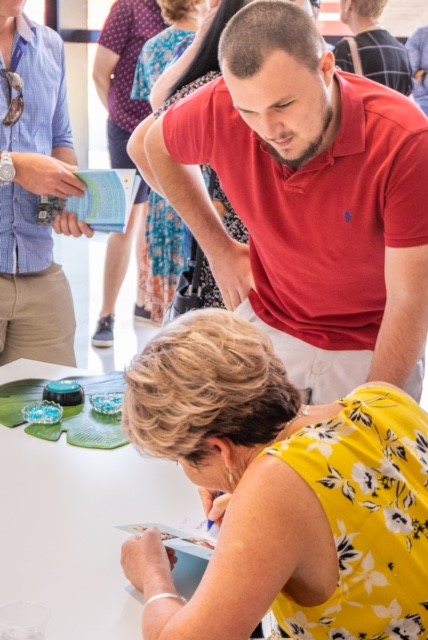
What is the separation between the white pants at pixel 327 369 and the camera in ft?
7.29

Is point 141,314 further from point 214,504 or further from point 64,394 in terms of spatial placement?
point 214,504

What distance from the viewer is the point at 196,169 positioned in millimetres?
2553

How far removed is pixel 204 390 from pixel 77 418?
90 cm

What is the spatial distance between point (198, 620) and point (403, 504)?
354 millimetres

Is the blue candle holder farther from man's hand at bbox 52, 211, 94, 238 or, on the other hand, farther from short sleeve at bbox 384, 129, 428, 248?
short sleeve at bbox 384, 129, 428, 248

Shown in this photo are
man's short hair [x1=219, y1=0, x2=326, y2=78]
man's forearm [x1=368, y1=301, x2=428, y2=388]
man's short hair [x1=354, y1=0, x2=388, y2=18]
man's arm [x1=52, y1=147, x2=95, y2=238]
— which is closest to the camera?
man's short hair [x1=219, y1=0, x2=326, y2=78]

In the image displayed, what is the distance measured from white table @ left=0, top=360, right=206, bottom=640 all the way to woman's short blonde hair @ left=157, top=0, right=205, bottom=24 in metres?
2.58

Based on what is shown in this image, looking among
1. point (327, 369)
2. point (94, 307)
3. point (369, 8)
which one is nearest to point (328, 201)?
point (327, 369)

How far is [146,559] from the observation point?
1.53 meters

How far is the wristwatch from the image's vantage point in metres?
2.57

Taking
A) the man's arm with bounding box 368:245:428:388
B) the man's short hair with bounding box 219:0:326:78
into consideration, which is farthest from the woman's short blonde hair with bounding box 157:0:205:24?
the man's arm with bounding box 368:245:428:388

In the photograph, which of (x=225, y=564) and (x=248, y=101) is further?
(x=248, y=101)

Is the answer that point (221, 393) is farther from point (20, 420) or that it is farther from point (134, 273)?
point (134, 273)

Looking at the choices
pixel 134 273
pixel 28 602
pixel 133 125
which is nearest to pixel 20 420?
pixel 28 602
